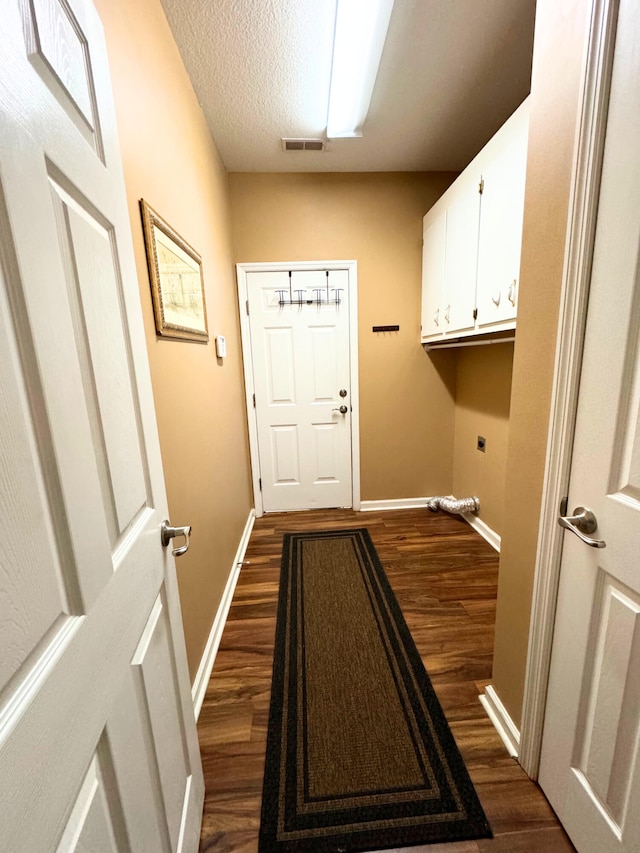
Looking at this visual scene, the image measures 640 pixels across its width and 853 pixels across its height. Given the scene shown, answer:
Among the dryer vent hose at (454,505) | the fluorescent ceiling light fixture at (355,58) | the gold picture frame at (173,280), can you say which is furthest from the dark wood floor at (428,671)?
the fluorescent ceiling light fixture at (355,58)

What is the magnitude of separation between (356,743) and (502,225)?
226 centimetres

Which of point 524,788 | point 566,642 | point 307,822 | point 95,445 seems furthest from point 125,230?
point 524,788

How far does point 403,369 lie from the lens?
9.66 ft

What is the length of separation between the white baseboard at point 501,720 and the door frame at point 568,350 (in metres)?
0.06

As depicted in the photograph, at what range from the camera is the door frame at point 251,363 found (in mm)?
2742

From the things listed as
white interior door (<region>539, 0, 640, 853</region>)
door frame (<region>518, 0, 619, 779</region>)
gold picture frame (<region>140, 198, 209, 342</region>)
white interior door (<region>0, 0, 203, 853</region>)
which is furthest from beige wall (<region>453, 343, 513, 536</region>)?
white interior door (<region>0, 0, 203, 853</region>)

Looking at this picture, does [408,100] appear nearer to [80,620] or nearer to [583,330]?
[583,330]

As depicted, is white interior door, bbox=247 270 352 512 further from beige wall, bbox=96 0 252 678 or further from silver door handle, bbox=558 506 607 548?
silver door handle, bbox=558 506 607 548

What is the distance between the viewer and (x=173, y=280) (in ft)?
4.61

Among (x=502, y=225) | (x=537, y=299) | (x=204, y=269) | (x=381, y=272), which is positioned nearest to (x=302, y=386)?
(x=381, y=272)

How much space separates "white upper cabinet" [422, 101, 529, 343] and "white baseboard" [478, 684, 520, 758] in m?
1.54

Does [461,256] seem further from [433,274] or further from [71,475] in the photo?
[71,475]

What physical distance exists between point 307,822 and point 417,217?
133 inches

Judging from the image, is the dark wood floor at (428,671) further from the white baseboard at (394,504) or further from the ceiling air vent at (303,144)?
the ceiling air vent at (303,144)
